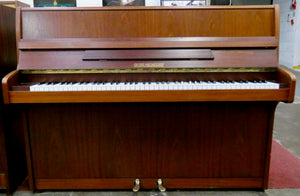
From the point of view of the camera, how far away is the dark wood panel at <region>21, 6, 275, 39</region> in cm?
169

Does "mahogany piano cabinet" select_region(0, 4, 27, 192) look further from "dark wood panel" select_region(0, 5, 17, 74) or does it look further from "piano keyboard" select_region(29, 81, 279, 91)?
"piano keyboard" select_region(29, 81, 279, 91)

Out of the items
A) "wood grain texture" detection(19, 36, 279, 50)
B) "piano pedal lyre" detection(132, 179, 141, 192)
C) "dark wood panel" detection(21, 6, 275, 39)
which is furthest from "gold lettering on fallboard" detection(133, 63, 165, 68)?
"piano pedal lyre" detection(132, 179, 141, 192)

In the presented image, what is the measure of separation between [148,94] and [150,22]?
1.77ft

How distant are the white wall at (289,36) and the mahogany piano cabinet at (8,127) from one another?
537 cm

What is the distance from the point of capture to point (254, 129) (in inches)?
69.2

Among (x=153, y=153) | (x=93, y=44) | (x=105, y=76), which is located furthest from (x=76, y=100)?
(x=153, y=153)

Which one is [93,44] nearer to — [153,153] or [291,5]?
[153,153]

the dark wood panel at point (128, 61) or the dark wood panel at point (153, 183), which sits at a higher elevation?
the dark wood panel at point (128, 61)

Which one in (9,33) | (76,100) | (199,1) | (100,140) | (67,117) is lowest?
(100,140)

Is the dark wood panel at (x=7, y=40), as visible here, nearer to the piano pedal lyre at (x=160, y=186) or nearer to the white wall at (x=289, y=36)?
the piano pedal lyre at (x=160, y=186)

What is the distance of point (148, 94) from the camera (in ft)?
4.71

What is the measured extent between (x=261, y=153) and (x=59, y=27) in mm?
1615

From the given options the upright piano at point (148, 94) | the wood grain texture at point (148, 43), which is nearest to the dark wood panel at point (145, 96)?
the upright piano at point (148, 94)

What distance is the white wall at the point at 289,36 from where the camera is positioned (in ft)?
17.5
